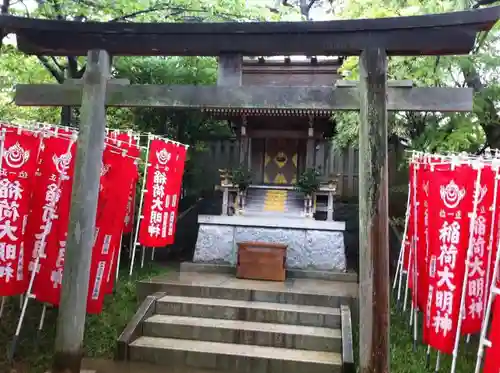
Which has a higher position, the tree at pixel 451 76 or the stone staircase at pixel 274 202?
the tree at pixel 451 76

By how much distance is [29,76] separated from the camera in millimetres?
10344

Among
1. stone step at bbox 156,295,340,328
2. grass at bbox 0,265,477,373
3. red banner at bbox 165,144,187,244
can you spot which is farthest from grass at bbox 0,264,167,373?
red banner at bbox 165,144,187,244

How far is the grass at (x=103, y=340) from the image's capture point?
19.3 ft

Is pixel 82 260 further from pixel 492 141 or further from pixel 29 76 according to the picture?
pixel 492 141

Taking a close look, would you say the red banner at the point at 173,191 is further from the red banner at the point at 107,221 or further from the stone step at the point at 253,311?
the red banner at the point at 107,221

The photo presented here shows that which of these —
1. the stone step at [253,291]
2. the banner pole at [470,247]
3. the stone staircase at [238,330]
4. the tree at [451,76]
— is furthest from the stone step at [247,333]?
the tree at [451,76]

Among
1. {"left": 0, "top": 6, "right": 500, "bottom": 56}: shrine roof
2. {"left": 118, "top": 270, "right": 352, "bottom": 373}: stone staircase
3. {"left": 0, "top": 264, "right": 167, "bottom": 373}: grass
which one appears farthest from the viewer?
{"left": 118, "top": 270, "right": 352, "bottom": 373}: stone staircase

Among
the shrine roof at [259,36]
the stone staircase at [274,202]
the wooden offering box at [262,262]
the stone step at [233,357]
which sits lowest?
the stone step at [233,357]

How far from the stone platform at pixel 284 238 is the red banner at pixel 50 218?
4840 millimetres

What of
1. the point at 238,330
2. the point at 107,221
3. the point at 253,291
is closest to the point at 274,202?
the point at 253,291

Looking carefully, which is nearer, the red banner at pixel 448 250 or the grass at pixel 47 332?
the red banner at pixel 448 250

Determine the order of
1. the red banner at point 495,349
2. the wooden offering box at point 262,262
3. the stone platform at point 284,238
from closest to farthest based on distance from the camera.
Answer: the red banner at point 495,349
the wooden offering box at point 262,262
the stone platform at point 284,238

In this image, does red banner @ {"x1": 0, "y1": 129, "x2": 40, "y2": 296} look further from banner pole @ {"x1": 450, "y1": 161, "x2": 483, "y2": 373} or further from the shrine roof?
banner pole @ {"x1": 450, "y1": 161, "x2": 483, "y2": 373}

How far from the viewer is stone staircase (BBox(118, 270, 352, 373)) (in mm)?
6125
